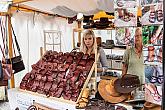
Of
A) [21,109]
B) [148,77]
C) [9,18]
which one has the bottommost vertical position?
[21,109]

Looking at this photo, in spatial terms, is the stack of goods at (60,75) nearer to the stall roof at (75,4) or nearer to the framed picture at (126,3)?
the stall roof at (75,4)

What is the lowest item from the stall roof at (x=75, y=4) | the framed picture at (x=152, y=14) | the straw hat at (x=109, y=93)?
Answer: the straw hat at (x=109, y=93)

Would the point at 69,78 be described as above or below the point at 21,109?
above

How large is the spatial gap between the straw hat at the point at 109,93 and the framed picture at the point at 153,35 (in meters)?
0.91

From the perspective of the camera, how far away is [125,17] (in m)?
1.70

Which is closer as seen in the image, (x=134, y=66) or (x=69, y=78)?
(x=69, y=78)

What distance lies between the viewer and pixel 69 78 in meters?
2.59

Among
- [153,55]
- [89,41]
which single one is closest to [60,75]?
[89,41]

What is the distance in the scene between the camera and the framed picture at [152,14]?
1317 millimetres

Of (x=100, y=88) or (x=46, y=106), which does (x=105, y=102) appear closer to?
(x=100, y=88)

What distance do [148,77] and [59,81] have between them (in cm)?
142

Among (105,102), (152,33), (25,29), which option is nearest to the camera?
(152,33)

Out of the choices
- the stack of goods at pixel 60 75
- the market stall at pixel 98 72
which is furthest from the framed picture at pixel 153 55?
the stack of goods at pixel 60 75

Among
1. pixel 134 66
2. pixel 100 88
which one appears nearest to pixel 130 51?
pixel 134 66
